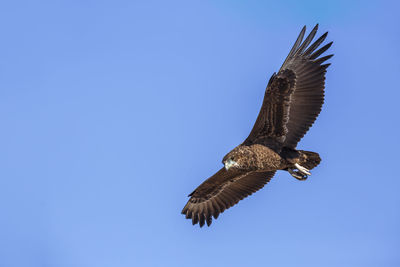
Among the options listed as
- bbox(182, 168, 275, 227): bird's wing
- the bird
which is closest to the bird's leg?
the bird

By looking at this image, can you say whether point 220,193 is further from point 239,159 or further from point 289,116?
point 289,116

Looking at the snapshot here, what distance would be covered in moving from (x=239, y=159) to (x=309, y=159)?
1.53 m

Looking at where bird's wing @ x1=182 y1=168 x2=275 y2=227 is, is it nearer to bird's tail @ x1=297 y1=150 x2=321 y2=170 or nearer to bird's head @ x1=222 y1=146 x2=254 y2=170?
bird's head @ x1=222 y1=146 x2=254 y2=170

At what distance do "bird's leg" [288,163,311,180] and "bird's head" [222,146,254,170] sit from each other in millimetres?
976

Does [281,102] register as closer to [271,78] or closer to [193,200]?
[271,78]

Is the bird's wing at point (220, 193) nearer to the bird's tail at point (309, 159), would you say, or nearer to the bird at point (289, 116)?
the bird at point (289, 116)

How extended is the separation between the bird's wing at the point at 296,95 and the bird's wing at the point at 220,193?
1661mm

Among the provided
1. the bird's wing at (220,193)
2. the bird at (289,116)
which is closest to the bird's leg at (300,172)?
the bird at (289,116)

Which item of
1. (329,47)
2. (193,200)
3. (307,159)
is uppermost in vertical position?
(329,47)

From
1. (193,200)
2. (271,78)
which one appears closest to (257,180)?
(193,200)

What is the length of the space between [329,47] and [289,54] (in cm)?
89

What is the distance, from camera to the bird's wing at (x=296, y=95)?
12.4 meters

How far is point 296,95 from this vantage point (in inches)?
491

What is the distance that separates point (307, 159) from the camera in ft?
40.0
